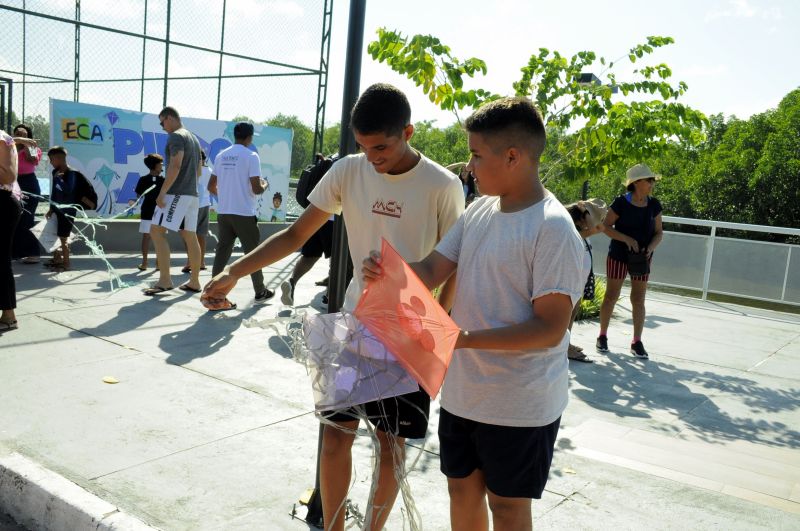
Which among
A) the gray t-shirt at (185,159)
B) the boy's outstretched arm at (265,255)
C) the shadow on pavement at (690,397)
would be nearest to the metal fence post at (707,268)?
the shadow on pavement at (690,397)

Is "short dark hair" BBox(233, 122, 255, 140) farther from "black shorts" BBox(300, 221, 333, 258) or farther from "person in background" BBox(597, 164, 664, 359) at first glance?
"person in background" BBox(597, 164, 664, 359)

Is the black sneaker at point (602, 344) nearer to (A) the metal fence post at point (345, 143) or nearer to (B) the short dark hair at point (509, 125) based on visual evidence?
(A) the metal fence post at point (345, 143)

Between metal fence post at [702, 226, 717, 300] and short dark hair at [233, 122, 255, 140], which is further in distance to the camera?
metal fence post at [702, 226, 717, 300]

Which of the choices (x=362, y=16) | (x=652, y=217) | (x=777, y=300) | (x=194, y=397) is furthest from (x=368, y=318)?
(x=777, y=300)

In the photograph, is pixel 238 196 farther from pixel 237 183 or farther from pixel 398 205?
pixel 398 205

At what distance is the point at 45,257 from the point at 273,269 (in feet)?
10.7

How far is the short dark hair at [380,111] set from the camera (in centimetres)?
252

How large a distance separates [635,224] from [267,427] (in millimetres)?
4423

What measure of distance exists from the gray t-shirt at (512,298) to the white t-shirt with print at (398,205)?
376mm

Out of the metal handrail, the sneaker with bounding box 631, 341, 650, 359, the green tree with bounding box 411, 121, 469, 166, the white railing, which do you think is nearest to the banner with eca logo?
the sneaker with bounding box 631, 341, 650, 359

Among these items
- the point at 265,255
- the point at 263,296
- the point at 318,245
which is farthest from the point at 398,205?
the point at 263,296

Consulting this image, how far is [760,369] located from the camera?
23.6ft

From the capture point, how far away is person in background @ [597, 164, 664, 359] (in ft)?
23.0

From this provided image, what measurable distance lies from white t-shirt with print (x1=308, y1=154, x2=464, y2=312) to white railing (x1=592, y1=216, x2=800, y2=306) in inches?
366
